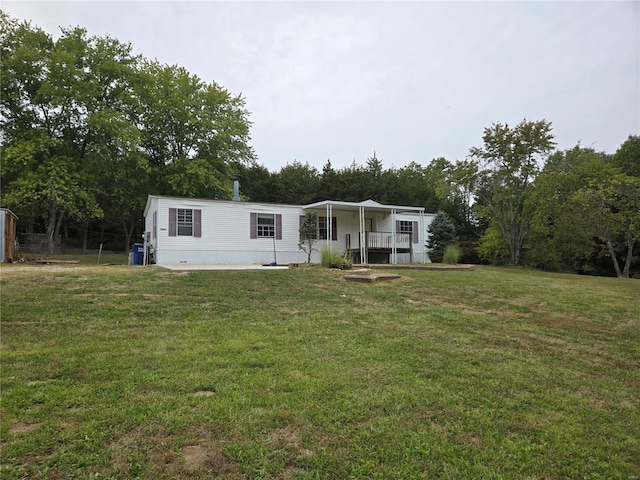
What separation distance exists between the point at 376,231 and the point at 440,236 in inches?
120

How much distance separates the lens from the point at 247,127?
2642 cm

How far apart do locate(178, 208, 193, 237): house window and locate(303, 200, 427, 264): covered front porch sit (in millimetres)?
4837

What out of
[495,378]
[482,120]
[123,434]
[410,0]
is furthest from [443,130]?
[123,434]

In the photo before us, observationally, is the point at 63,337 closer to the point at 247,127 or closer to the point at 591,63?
the point at 591,63

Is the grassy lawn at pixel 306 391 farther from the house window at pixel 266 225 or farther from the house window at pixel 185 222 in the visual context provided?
the house window at pixel 266 225

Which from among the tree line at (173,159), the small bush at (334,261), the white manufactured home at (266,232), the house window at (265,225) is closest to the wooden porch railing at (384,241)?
the white manufactured home at (266,232)

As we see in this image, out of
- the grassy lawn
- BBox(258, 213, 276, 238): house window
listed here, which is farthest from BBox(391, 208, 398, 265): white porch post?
the grassy lawn

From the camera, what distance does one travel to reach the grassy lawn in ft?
6.73

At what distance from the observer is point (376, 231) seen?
61.1 feet

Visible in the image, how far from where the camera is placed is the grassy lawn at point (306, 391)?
2.05m

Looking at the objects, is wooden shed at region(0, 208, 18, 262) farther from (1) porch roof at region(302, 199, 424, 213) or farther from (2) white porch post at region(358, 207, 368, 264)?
(2) white porch post at region(358, 207, 368, 264)

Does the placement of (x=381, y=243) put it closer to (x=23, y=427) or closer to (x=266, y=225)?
(x=266, y=225)

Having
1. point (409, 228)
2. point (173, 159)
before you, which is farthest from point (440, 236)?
point (173, 159)

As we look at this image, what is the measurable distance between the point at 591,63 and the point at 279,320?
1243 cm
